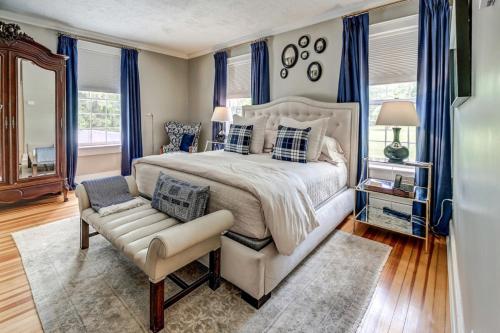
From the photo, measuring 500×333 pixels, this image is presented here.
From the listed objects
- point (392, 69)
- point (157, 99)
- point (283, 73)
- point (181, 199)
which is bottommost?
point (181, 199)

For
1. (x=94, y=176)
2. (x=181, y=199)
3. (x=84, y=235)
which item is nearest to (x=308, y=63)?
(x=181, y=199)

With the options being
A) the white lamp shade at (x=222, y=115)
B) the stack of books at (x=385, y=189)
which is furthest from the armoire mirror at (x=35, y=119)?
the stack of books at (x=385, y=189)

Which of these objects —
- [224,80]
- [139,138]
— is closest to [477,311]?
[224,80]

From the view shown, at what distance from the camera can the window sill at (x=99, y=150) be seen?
14.9 feet

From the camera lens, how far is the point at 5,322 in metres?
1.58

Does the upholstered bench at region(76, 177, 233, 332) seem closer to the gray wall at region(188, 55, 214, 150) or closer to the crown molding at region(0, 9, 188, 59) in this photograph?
the crown molding at region(0, 9, 188, 59)

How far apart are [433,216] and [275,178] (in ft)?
6.25

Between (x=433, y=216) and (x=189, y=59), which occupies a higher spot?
(x=189, y=59)

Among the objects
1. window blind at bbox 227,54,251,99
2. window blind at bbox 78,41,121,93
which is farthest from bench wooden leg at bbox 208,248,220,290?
window blind at bbox 78,41,121,93

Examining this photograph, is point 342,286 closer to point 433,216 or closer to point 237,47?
point 433,216

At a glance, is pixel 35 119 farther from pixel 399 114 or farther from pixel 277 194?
pixel 399 114

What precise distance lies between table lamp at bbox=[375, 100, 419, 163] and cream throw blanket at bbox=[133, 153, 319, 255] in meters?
1.14

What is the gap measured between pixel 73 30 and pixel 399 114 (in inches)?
187

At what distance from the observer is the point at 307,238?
7.09 feet
